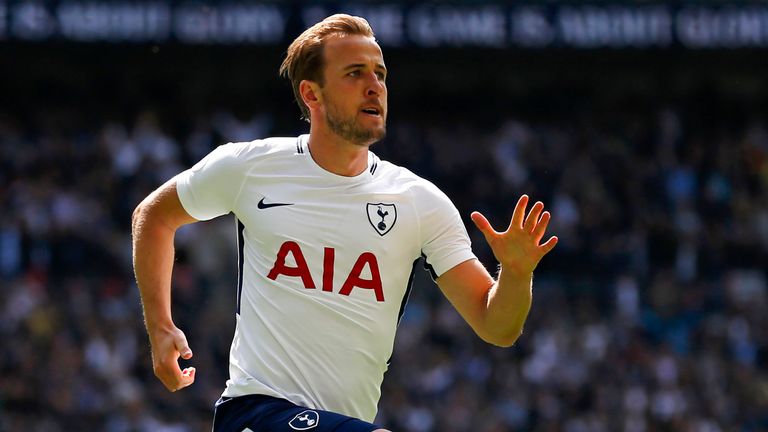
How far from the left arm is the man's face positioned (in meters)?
0.50

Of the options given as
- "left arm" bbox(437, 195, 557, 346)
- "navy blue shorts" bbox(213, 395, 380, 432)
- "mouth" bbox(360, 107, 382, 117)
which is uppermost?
"mouth" bbox(360, 107, 382, 117)

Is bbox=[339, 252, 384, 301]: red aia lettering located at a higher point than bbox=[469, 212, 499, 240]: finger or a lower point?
lower

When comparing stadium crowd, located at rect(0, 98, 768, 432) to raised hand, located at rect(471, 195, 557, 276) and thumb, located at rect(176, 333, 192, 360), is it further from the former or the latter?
raised hand, located at rect(471, 195, 557, 276)

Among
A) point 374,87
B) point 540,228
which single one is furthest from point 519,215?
point 374,87

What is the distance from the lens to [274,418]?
4.28 metres

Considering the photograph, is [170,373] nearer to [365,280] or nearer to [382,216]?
[365,280]

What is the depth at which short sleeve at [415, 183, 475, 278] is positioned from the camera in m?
4.61

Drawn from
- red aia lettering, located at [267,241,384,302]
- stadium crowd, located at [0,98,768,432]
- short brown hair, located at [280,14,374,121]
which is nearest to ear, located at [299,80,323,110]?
short brown hair, located at [280,14,374,121]

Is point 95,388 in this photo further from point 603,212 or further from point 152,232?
point 152,232

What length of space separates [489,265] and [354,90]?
12202 mm

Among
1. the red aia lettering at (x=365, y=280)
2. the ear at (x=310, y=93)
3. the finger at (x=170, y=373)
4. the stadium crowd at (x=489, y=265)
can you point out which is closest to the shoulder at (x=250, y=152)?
the ear at (x=310, y=93)

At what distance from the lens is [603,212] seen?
17656 millimetres

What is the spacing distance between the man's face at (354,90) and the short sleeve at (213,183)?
0.36 meters

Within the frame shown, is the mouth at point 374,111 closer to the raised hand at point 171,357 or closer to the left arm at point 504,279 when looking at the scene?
the left arm at point 504,279
